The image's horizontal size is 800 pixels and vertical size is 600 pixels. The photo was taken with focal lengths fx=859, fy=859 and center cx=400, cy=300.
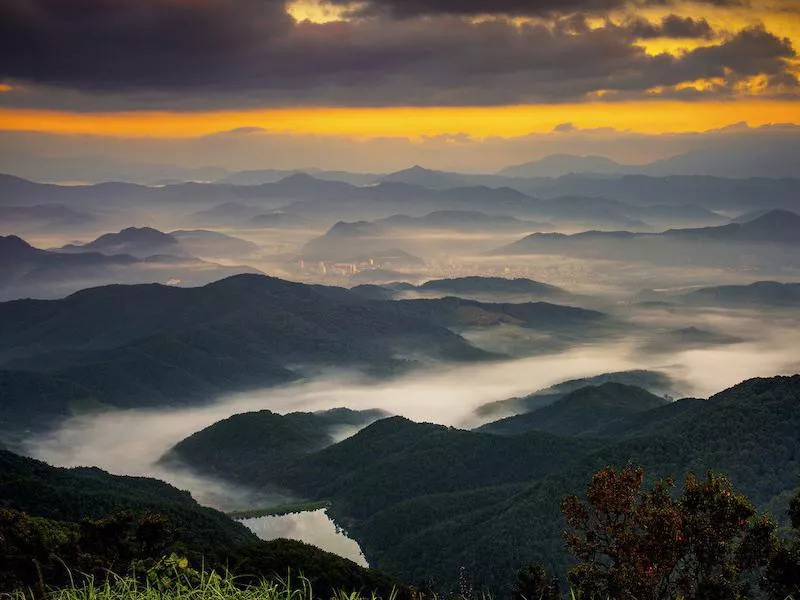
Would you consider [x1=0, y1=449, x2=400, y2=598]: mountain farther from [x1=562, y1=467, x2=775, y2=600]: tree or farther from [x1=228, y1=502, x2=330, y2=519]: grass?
[x1=228, y1=502, x2=330, y2=519]: grass

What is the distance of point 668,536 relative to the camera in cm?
2580

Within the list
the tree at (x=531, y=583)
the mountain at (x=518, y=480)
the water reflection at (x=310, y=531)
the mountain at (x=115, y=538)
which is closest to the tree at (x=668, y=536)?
the mountain at (x=115, y=538)

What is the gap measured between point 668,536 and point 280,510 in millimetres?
152669

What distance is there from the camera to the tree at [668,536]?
25984 mm

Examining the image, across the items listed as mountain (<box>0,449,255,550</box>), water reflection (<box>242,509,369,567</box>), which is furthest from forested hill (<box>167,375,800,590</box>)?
mountain (<box>0,449,255,550</box>)

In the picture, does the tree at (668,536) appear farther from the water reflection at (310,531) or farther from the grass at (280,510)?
the grass at (280,510)

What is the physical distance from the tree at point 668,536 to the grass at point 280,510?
144 meters

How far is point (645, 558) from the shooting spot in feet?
84.8

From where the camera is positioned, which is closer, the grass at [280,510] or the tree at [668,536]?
the tree at [668,536]

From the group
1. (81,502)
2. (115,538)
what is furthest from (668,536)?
(81,502)

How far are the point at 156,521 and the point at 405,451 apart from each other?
135009 mm

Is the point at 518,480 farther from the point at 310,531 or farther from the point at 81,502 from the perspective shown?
the point at 81,502

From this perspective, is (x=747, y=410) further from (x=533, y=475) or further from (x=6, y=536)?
(x=6, y=536)

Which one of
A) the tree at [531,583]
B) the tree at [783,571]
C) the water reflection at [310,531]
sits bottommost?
the water reflection at [310,531]
